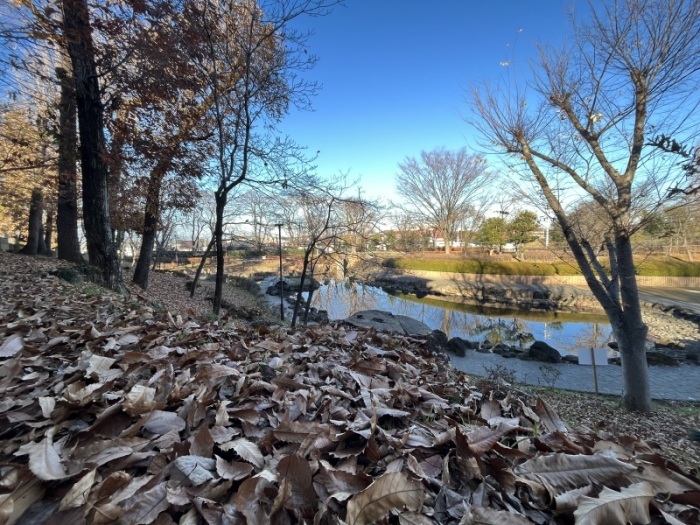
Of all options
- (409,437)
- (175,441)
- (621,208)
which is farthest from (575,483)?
(621,208)

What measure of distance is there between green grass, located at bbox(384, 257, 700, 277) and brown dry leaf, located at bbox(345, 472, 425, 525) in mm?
20443

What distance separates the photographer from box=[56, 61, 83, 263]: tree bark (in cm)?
553

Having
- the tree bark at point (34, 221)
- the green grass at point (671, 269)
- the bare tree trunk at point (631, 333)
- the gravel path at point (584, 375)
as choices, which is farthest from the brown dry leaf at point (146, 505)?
the green grass at point (671, 269)

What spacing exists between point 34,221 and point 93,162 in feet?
29.2

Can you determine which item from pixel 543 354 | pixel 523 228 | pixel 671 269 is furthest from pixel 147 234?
pixel 671 269

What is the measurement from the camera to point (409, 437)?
1.29 metres

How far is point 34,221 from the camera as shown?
11.3 metres

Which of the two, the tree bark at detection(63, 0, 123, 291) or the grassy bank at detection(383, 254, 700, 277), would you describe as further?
the grassy bank at detection(383, 254, 700, 277)

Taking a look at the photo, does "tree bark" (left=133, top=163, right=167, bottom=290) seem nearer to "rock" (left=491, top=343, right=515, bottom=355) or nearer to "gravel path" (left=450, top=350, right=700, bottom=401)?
"gravel path" (left=450, top=350, right=700, bottom=401)

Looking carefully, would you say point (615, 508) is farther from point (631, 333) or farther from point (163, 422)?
point (631, 333)

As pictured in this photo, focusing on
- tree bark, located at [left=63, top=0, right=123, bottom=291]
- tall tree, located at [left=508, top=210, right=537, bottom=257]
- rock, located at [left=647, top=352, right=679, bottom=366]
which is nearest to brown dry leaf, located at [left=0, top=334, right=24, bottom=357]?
tree bark, located at [left=63, top=0, right=123, bottom=291]

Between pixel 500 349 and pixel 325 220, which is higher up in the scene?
pixel 325 220

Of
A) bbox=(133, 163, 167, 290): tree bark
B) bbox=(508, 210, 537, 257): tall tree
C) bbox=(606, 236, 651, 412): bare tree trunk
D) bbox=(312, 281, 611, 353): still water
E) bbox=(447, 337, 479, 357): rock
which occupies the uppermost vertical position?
bbox=(508, 210, 537, 257): tall tree

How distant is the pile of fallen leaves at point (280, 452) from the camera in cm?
90
